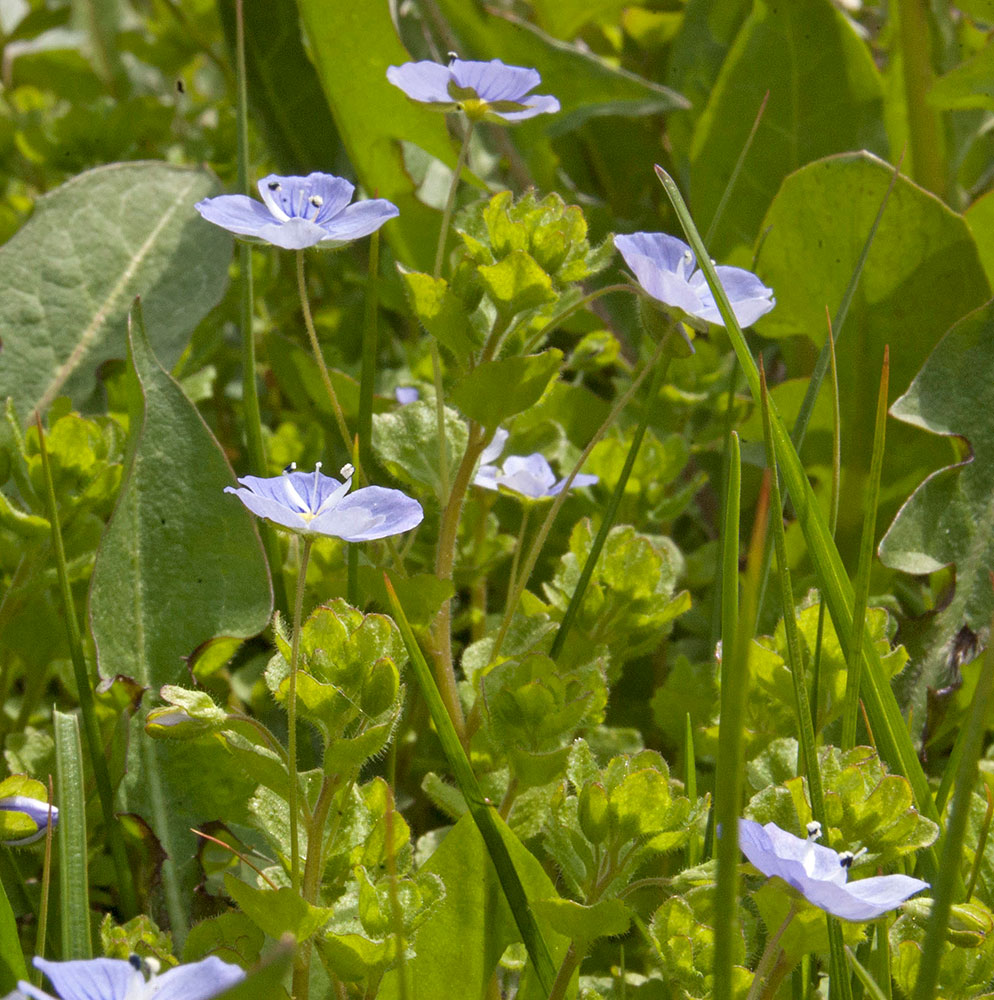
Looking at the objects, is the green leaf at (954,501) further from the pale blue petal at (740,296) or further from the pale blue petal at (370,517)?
the pale blue petal at (370,517)

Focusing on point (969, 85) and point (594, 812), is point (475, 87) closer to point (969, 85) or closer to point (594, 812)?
point (594, 812)

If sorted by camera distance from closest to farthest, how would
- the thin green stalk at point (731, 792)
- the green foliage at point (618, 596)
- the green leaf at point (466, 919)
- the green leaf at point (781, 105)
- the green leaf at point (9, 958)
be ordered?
1. the thin green stalk at point (731, 792)
2. the green leaf at point (9, 958)
3. the green leaf at point (466, 919)
4. the green foliage at point (618, 596)
5. the green leaf at point (781, 105)

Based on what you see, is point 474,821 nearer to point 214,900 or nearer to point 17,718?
point 214,900

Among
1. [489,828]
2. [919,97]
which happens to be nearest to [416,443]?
[489,828]

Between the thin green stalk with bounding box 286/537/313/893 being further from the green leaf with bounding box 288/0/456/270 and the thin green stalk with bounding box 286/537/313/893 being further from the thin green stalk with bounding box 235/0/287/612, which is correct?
the green leaf with bounding box 288/0/456/270

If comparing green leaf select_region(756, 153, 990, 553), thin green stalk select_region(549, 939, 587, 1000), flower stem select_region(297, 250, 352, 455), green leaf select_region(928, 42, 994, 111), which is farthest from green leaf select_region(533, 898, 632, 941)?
green leaf select_region(928, 42, 994, 111)

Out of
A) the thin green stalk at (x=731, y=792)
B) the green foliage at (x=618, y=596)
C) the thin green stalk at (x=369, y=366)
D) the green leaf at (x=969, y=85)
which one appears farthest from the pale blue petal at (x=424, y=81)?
the green leaf at (x=969, y=85)

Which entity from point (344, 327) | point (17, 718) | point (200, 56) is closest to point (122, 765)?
point (17, 718)
